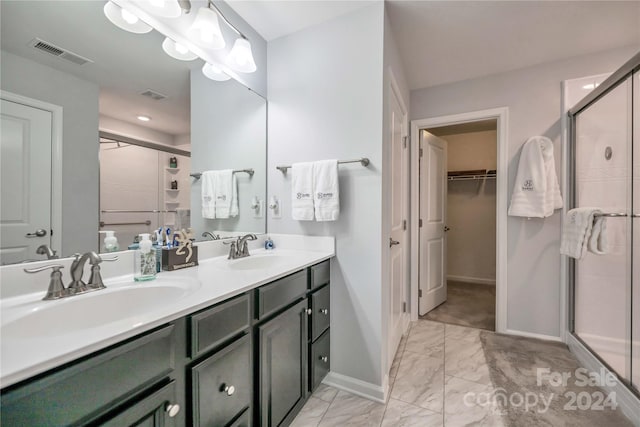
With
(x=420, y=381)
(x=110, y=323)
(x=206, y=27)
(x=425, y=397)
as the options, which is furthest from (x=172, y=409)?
(x=206, y=27)

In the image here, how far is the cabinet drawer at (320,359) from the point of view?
1468 millimetres

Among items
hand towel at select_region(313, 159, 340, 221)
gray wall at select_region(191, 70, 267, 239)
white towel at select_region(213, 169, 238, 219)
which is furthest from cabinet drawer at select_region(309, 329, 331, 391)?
white towel at select_region(213, 169, 238, 219)

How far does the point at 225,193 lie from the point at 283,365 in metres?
1.06

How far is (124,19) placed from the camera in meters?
1.14

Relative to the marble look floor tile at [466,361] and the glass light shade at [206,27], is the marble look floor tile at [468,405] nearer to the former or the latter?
the marble look floor tile at [466,361]

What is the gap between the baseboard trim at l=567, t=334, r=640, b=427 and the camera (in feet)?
4.50

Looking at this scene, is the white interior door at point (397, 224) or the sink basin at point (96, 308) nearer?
the sink basin at point (96, 308)

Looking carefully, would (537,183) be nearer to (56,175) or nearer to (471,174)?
(471,174)

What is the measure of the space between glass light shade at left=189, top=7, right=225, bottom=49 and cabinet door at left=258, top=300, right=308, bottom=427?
1497 mm

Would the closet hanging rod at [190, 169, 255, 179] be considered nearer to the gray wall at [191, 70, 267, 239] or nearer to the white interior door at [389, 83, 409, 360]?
the gray wall at [191, 70, 267, 239]

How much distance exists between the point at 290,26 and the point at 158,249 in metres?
1.67

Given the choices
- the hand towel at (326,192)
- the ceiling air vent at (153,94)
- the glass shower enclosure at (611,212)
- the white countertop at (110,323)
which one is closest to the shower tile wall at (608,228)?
the glass shower enclosure at (611,212)

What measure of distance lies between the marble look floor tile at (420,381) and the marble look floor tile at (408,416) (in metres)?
0.04

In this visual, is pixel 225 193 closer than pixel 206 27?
No
